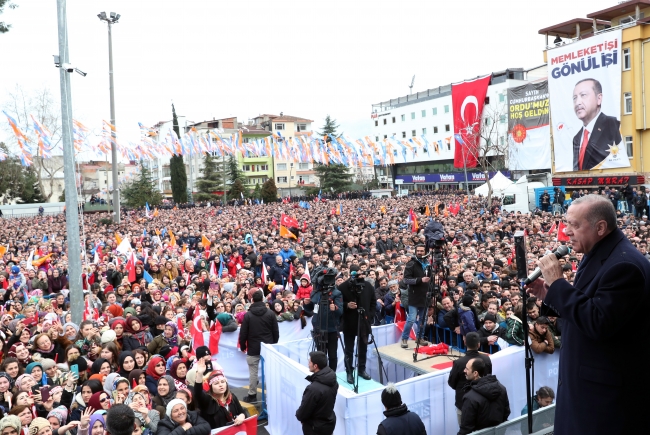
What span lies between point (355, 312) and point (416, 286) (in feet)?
3.62

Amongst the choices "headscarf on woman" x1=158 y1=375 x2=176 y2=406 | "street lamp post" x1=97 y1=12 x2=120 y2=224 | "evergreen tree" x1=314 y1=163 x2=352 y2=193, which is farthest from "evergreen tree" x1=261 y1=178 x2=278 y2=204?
"headscarf on woman" x1=158 y1=375 x2=176 y2=406

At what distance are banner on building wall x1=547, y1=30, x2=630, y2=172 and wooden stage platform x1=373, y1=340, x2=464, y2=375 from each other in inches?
1071

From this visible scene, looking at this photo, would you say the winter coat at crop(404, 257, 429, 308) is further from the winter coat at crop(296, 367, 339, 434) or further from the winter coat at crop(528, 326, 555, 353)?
the winter coat at crop(296, 367, 339, 434)

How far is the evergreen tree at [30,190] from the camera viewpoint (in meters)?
54.8

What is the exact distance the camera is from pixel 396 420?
14.8ft

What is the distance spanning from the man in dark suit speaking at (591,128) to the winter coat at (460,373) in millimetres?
28939

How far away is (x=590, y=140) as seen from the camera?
101 ft

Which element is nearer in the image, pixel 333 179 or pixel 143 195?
pixel 143 195

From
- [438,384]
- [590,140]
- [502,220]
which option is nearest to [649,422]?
[438,384]

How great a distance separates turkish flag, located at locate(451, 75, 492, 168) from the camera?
48.4 meters

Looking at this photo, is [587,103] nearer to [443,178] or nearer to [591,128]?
[591,128]

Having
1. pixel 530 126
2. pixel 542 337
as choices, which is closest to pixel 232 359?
pixel 542 337

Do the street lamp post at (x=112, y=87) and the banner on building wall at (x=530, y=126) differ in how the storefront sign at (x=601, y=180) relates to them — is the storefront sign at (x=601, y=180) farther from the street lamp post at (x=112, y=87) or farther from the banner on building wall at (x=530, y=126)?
the street lamp post at (x=112, y=87)

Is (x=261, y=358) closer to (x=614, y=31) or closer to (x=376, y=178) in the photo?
(x=614, y=31)
